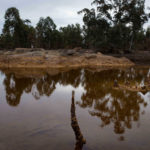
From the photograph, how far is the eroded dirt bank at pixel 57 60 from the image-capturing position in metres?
32.4

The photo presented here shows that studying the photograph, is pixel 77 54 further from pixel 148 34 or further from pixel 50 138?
pixel 148 34

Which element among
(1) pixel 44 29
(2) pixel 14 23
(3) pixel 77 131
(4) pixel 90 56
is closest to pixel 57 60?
(4) pixel 90 56

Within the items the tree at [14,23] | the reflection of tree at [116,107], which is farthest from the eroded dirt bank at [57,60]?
the reflection of tree at [116,107]

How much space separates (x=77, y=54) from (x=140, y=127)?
31.9 meters

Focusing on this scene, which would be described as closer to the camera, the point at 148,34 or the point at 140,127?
the point at 140,127

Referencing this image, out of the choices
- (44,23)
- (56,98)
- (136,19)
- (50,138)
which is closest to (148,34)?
(136,19)

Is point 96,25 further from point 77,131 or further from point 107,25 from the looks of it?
point 77,131

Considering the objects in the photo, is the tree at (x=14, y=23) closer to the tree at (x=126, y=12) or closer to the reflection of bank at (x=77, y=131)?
the tree at (x=126, y=12)

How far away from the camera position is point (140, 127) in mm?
6516

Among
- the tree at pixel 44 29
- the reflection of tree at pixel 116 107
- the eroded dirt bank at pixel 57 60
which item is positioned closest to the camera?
the reflection of tree at pixel 116 107

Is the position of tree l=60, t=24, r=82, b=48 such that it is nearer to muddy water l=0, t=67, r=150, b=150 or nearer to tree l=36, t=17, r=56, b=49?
tree l=36, t=17, r=56, b=49

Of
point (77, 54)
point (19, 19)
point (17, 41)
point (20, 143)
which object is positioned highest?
point (19, 19)

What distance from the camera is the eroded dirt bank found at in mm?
32438

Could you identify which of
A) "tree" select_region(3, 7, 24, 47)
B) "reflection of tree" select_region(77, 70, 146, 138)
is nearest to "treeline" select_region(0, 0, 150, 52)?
"tree" select_region(3, 7, 24, 47)
